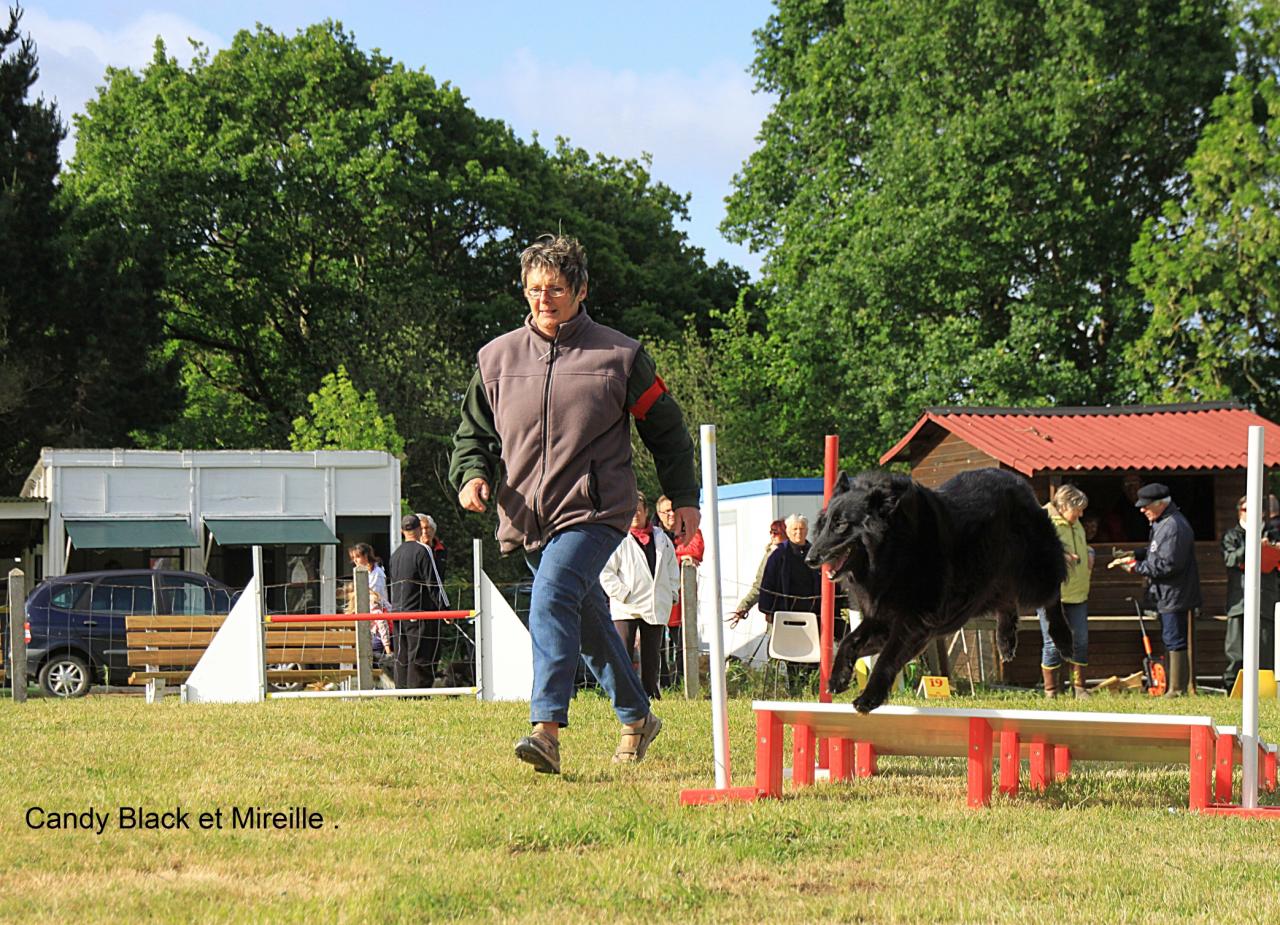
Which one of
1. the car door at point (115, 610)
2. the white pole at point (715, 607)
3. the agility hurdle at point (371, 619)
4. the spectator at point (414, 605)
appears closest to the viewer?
the white pole at point (715, 607)

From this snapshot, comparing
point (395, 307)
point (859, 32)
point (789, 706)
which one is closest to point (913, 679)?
point (789, 706)

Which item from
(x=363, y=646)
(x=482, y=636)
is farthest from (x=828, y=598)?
(x=363, y=646)

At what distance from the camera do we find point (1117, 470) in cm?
1639

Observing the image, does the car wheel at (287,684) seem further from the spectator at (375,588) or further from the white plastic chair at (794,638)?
the white plastic chair at (794,638)

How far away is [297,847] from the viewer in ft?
14.0

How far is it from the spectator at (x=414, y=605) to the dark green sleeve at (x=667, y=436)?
6.77 metres

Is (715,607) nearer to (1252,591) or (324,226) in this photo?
(1252,591)

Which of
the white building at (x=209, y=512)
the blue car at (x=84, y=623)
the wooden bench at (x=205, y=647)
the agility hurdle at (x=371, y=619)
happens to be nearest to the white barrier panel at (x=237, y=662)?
the agility hurdle at (x=371, y=619)

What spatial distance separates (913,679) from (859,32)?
62.5 ft

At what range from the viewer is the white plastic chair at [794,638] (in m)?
11.4

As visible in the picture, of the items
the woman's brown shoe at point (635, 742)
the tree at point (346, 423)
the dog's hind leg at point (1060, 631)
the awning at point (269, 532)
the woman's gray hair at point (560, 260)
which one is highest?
the tree at point (346, 423)

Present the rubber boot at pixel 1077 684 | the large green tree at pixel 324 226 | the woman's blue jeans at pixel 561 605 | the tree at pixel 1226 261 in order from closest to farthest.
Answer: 1. the woman's blue jeans at pixel 561 605
2. the rubber boot at pixel 1077 684
3. the tree at pixel 1226 261
4. the large green tree at pixel 324 226

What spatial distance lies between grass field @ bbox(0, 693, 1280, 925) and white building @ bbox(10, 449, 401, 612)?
15.4m

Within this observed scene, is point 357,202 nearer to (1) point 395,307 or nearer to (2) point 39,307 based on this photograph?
(1) point 395,307
